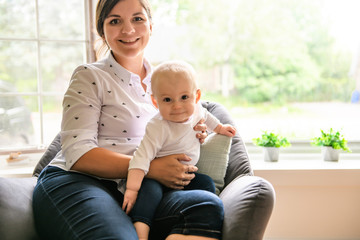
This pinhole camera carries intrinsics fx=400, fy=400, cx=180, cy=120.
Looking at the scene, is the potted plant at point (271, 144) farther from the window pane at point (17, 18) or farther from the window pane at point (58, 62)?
the window pane at point (17, 18)

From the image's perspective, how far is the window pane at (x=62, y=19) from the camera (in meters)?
2.39

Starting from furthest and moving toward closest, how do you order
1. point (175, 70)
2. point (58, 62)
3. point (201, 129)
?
point (58, 62) < point (201, 129) < point (175, 70)

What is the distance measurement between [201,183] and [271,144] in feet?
3.40

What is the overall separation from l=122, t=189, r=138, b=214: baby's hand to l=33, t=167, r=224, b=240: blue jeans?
1.7 inches

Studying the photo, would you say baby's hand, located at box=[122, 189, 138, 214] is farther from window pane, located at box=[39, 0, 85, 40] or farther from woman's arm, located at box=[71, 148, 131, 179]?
window pane, located at box=[39, 0, 85, 40]

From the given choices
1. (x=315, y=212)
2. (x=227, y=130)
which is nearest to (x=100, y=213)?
(x=227, y=130)

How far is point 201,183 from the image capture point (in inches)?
63.2

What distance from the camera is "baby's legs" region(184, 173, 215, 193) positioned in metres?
1.59

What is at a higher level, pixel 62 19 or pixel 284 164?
pixel 62 19

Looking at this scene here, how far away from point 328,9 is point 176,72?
5.57ft

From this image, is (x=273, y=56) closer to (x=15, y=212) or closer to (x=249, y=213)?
(x=249, y=213)

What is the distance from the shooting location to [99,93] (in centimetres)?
166

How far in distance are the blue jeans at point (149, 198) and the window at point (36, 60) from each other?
47.0 inches

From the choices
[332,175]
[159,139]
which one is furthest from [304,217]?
[159,139]
